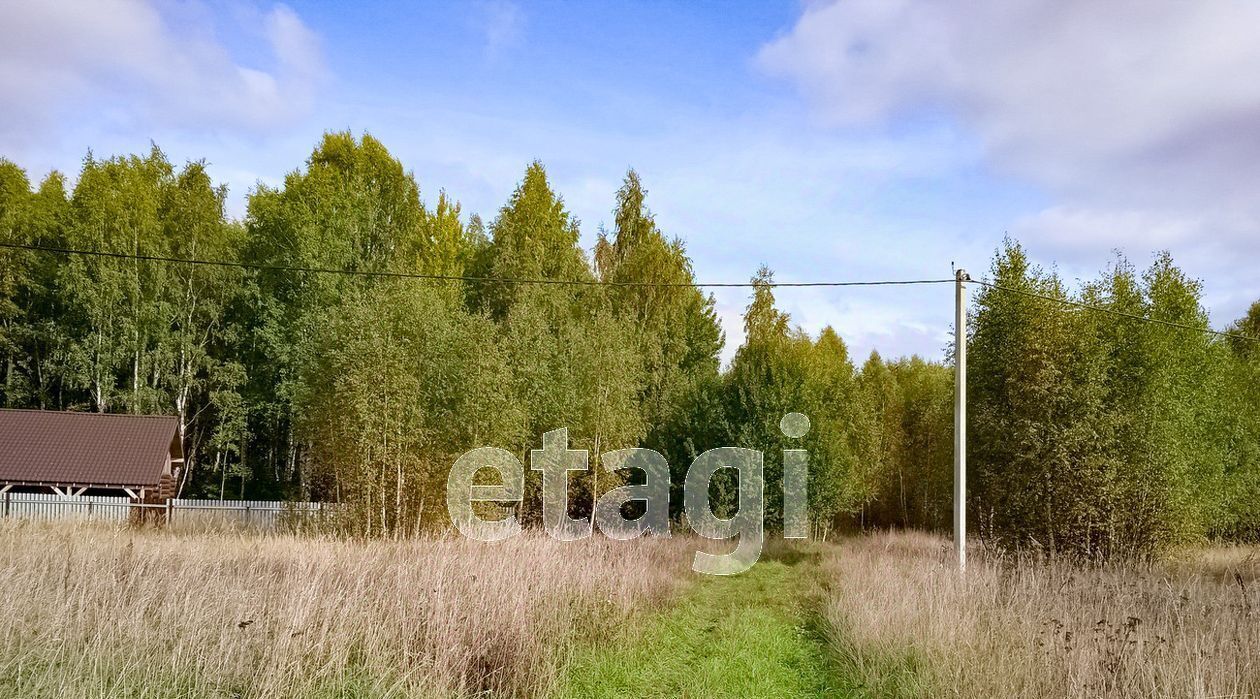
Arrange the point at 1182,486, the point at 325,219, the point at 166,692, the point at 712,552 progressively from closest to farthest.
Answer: the point at 166,692, the point at 1182,486, the point at 712,552, the point at 325,219

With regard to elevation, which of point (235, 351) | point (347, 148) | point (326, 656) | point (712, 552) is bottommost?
point (712, 552)

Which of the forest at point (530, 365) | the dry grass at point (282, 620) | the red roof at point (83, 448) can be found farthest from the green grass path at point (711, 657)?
the red roof at point (83, 448)

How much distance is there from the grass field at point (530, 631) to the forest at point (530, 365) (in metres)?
4.24

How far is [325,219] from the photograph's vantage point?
2775cm

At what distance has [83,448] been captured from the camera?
69.6 ft

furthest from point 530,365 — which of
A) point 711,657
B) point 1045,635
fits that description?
point 1045,635

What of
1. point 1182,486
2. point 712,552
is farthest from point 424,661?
point 1182,486

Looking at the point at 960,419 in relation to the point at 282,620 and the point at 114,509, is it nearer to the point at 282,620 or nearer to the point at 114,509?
the point at 282,620

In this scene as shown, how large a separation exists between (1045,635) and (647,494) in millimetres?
18739

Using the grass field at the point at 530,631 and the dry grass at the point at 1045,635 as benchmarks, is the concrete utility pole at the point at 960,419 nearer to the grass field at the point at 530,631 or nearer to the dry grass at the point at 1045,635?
the grass field at the point at 530,631

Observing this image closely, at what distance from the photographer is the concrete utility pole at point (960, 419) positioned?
10.9 metres

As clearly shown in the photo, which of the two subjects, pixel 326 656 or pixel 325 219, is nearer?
pixel 326 656

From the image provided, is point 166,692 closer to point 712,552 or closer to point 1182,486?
point 712,552

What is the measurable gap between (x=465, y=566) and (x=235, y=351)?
2429 cm
